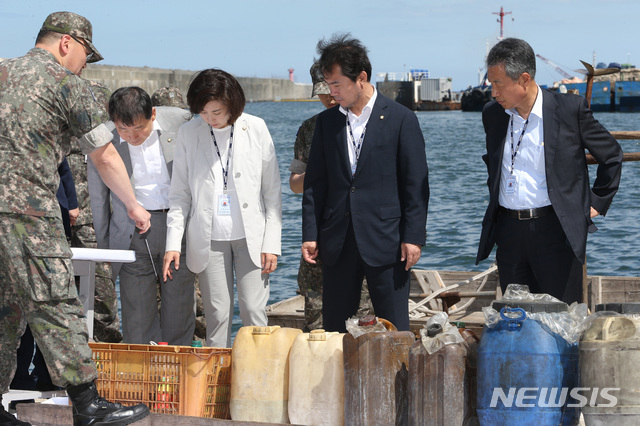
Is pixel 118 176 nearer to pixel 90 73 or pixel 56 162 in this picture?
pixel 56 162

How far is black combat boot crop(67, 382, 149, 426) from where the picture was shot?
4.28 meters

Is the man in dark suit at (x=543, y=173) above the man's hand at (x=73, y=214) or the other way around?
above

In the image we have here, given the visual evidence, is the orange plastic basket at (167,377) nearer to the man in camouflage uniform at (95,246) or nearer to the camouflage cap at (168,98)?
the man in camouflage uniform at (95,246)

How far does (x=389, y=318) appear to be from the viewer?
4855 mm

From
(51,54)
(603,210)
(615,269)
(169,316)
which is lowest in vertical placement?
(615,269)

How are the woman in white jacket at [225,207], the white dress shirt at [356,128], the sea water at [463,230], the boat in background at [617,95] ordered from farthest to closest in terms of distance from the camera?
1. the boat in background at [617,95]
2. the sea water at [463,230]
3. the woman in white jacket at [225,207]
4. the white dress shirt at [356,128]

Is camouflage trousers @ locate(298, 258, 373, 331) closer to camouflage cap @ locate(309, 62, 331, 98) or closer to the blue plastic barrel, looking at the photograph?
camouflage cap @ locate(309, 62, 331, 98)

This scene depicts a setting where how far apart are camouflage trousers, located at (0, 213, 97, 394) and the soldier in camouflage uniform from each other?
5.89ft

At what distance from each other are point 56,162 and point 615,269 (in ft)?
41.6

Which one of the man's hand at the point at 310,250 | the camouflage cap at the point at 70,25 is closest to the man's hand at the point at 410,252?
the man's hand at the point at 310,250

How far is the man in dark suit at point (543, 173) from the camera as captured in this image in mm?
4574

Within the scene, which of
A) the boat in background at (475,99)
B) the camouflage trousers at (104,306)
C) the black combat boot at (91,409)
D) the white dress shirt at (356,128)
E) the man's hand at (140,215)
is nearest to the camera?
the black combat boot at (91,409)

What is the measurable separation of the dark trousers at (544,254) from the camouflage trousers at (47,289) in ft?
7.22

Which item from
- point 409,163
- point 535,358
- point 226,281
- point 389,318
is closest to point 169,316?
point 226,281
